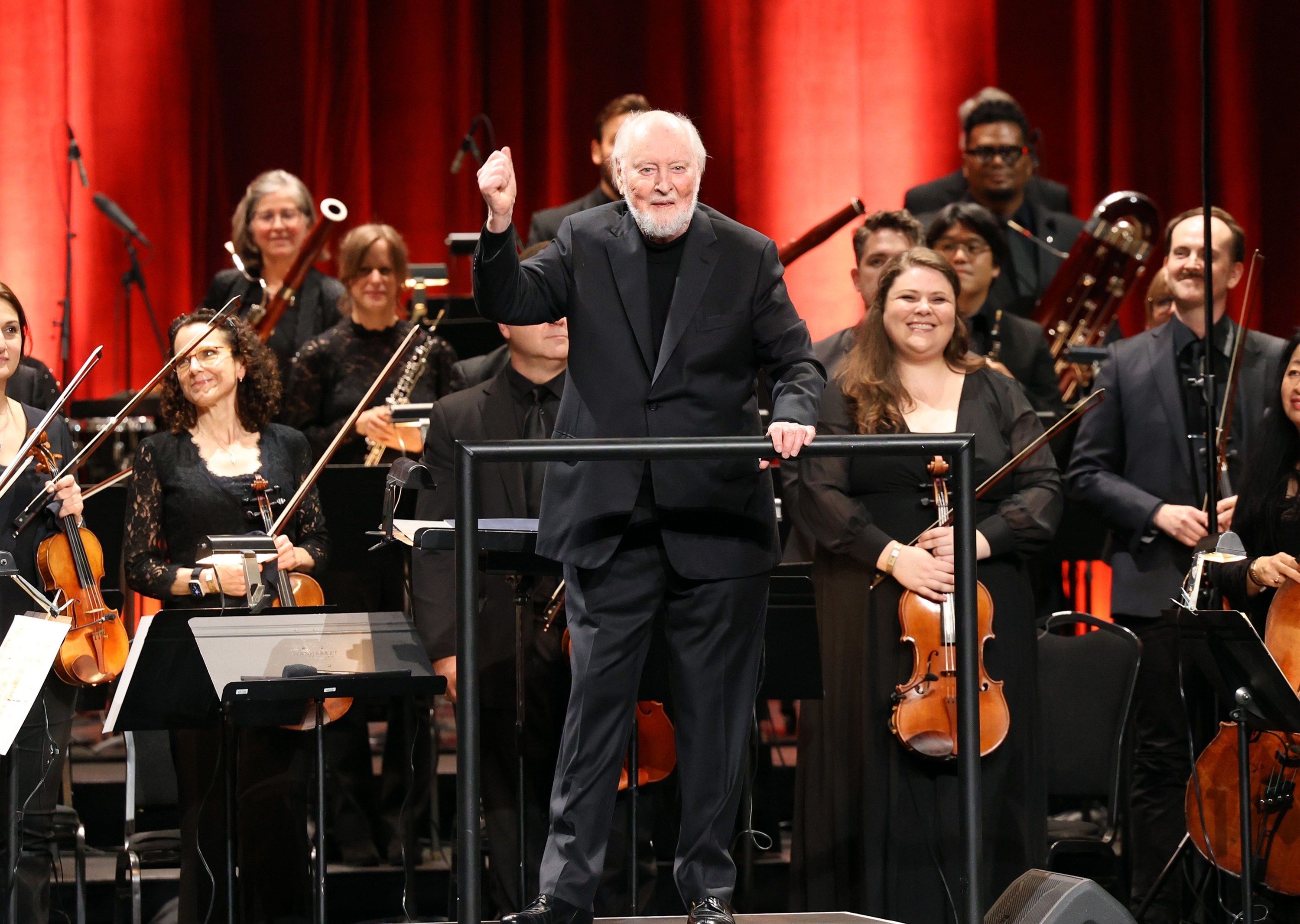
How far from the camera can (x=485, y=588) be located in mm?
3156

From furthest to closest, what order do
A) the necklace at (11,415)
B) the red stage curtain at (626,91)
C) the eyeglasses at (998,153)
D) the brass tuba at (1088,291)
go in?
the red stage curtain at (626,91) → the eyeglasses at (998,153) → the brass tuba at (1088,291) → the necklace at (11,415)

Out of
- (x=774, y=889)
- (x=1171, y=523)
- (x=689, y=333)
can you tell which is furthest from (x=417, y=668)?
(x=1171, y=523)

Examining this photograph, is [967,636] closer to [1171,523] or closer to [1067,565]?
[1171,523]

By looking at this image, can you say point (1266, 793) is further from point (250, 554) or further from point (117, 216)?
point (117, 216)

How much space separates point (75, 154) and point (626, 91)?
209cm

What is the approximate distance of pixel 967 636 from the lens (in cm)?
222

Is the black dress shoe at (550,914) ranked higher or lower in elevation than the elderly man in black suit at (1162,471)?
lower

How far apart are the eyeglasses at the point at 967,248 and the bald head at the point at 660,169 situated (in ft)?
5.86

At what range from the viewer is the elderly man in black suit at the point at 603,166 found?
4367 millimetres

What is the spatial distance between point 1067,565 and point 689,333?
8.63 ft

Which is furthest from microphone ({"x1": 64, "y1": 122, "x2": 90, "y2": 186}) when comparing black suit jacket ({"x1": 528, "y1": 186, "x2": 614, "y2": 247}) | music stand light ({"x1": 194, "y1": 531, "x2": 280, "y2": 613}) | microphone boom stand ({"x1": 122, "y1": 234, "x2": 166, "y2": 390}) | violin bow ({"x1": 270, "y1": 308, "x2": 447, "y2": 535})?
music stand light ({"x1": 194, "y1": 531, "x2": 280, "y2": 613})

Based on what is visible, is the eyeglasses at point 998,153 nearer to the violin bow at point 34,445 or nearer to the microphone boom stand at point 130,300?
the microphone boom stand at point 130,300

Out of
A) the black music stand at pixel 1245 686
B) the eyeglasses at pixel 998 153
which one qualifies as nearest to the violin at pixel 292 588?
the black music stand at pixel 1245 686

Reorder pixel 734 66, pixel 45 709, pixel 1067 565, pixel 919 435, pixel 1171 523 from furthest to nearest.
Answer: pixel 734 66, pixel 1067 565, pixel 1171 523, pixel 45 709, pixel 919 435
